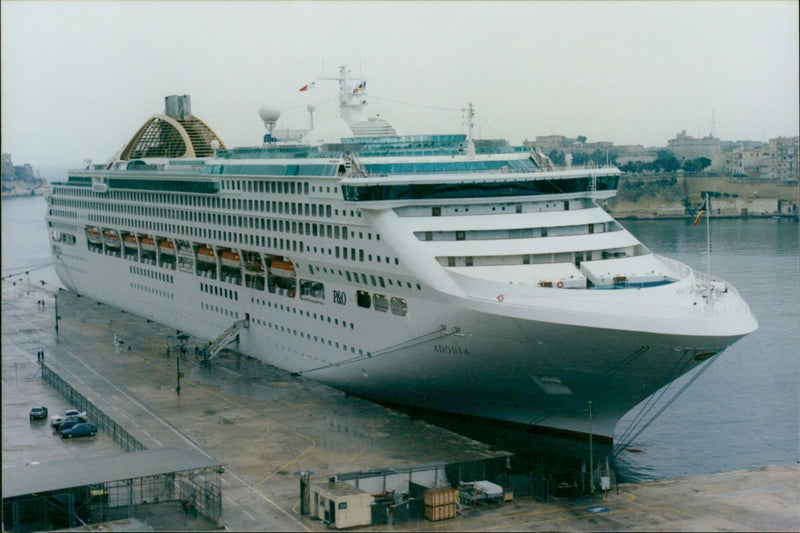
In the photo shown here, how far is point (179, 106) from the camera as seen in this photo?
6031 centimetres

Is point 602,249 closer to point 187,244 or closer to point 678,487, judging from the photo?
point 678,487

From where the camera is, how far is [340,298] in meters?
33.8

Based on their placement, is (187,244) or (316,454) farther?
(187,244)

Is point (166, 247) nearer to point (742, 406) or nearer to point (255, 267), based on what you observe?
point (255, 267)

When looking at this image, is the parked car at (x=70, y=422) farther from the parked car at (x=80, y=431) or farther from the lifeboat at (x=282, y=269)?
the lifeboat at (x=282, y=269)

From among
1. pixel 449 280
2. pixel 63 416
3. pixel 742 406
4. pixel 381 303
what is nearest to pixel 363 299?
pixel 381 303

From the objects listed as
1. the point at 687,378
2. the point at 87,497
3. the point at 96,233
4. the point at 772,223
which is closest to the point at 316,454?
the point at 87,497

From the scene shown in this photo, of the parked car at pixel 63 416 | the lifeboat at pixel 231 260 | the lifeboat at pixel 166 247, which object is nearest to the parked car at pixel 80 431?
the parked car at pixel 63 416

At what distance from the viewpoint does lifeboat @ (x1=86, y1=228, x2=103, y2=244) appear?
59.4 metres

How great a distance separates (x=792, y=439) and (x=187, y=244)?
2691 centimetres

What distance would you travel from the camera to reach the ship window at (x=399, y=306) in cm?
3067

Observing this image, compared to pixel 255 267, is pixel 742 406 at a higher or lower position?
lower

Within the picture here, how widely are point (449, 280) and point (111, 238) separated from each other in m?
33.8

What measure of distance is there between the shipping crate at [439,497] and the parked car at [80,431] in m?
12.9
